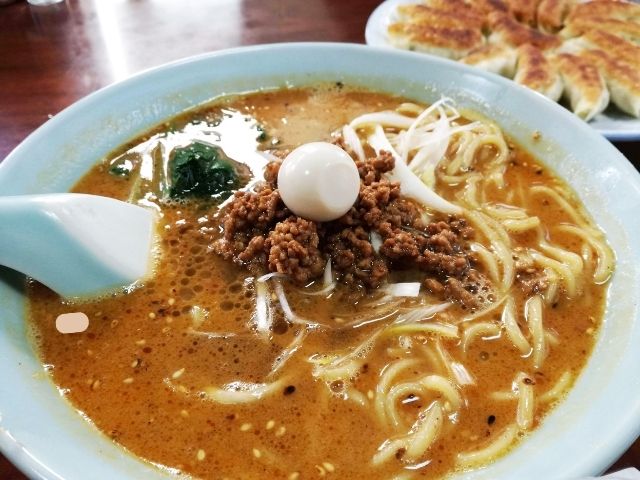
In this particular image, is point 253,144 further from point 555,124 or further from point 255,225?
point 555,124

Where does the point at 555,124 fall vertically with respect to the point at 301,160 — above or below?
below

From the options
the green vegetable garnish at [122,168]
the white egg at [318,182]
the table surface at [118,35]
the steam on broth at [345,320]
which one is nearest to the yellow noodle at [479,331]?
the steam on broth at [345,320]

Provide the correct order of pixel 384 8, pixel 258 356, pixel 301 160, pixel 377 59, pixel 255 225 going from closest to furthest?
1. pixel 258 356
2. pixel 301 160
3. pixel 255 225
4. pixel 377 59
5. pixel 384 8

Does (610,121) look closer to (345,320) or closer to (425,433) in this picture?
(345,320)

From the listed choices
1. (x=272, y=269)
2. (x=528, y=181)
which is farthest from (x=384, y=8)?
(x=272, y=269)

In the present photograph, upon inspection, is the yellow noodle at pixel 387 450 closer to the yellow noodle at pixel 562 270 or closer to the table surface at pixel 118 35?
the yellow noodle at pixel 562 270

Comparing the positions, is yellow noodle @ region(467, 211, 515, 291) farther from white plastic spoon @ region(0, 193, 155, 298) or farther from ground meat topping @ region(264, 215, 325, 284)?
white plastic spoon @ region(0, 193, 155, 298)
